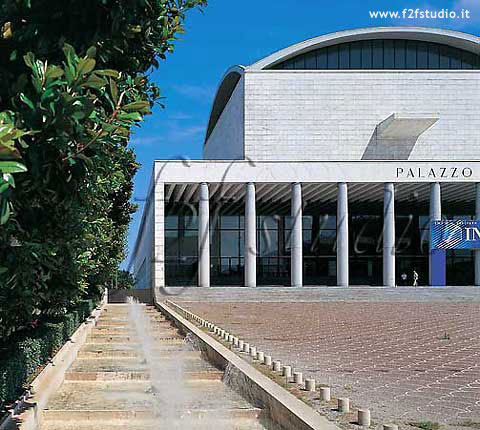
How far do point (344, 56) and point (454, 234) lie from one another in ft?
67.3

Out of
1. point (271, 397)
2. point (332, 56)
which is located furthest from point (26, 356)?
point (332, 56)

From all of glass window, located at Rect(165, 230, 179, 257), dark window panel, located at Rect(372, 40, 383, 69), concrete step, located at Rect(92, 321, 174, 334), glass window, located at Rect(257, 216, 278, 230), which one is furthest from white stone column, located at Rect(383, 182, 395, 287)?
concrete step, located at Rect(92, 321, 174, 334)

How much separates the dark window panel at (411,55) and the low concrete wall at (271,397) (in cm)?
4720

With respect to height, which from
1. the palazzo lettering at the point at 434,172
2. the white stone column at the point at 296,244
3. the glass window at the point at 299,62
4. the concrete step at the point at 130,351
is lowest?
the concrete step at the point at 130,351

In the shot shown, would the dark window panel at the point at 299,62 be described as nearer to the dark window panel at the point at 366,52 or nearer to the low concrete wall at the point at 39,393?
the dark window panel at the point at 366,52

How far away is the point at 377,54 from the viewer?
54.6 m

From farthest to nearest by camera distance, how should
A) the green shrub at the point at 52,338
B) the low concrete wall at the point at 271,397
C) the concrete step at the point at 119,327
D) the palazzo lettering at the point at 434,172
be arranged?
the palazzo lettering at the point at 434,172
the concrete step at the point at 119,327
the green shrub at the point at 52,338
the low concrete wall at the point at 271,397

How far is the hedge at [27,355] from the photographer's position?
24.6 feet

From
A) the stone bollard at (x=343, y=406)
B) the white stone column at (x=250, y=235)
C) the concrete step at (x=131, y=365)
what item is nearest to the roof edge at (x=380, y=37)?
the white stone column at (x=250, y=235)

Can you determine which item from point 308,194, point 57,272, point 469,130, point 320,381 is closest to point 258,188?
point 308,194

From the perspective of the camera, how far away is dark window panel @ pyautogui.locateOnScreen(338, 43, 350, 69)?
54531mm

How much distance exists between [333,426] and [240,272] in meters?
44.8

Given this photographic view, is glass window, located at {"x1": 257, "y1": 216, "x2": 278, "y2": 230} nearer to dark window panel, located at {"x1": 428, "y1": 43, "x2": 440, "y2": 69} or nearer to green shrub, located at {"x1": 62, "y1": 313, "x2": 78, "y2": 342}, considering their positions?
dark window panel, located at {"x1": 428, "y1": 43, "x2": 440, "y2": 69}

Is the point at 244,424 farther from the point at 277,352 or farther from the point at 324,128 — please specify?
the point at 324,128
